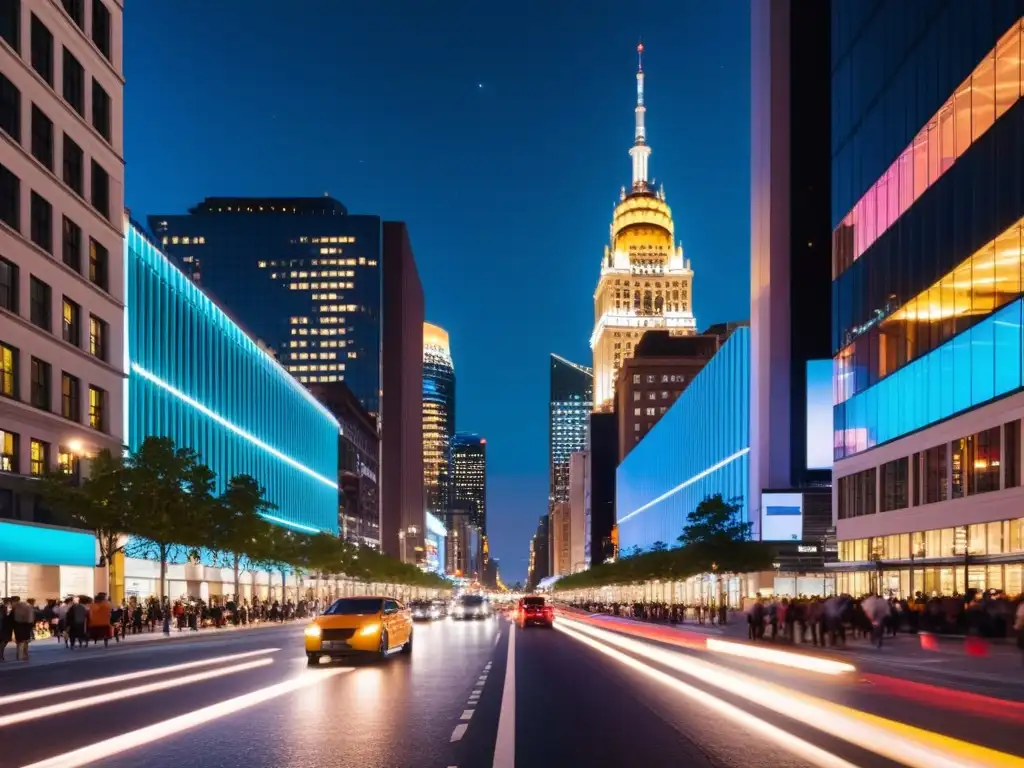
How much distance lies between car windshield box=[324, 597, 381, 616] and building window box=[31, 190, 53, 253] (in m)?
26.4

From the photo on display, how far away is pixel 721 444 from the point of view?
106 metres

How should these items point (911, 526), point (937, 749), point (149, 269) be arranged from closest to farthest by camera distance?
1. point (937, 749)
2. point (911, 526)
3. point (149, 269)

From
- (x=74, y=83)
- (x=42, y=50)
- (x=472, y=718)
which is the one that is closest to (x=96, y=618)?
(x=42, y=50)

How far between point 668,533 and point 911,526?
84137 mm

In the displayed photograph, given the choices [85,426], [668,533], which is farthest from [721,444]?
[85,426]

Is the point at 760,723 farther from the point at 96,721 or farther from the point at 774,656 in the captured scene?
the point at 774,656

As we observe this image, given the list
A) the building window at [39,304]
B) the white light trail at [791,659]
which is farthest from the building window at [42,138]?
the white light trail at [791,659]

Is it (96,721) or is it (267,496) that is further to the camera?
(267,496)

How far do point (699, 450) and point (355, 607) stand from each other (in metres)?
89.3

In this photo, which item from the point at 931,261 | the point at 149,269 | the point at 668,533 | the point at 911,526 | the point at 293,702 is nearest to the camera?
the point at 293,702

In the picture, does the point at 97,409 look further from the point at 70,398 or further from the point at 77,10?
the point at 77,10

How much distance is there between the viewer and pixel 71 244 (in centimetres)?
5275

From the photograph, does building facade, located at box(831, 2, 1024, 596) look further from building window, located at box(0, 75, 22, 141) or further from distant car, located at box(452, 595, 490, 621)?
building window, located at box(0, 75, 22, 141)

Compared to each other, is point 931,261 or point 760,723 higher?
point 931,261
